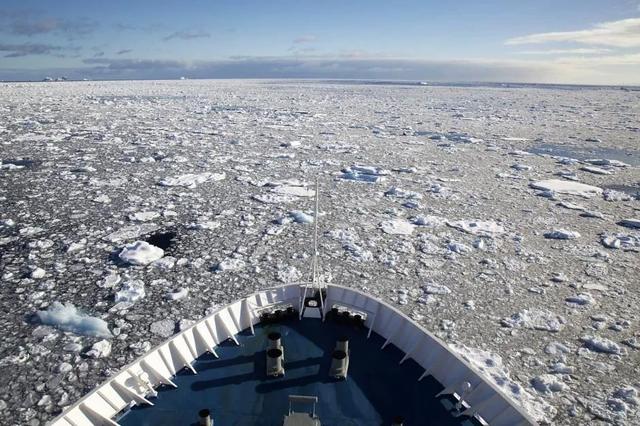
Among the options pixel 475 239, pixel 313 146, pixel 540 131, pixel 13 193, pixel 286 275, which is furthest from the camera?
pixel 540 131

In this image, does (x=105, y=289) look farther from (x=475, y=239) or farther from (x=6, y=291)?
(x=475, y=239)

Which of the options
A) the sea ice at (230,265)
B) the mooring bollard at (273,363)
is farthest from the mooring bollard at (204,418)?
the sea ice at (230,265)

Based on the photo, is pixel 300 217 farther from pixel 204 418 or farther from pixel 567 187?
pixel 567 187

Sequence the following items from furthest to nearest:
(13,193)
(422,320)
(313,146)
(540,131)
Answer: (540,131)
(313,146)
(13,193)
(422,320)

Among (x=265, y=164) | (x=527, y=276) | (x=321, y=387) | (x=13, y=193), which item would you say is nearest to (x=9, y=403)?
(x=321, y=387)

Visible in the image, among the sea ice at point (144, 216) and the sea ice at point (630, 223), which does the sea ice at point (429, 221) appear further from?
the sea ice at point (144, 216)

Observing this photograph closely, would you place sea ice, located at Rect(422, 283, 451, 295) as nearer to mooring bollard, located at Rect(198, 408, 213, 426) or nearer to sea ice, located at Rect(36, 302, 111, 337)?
mooring bollard, located at Rect(198, 408, 213, 426)
